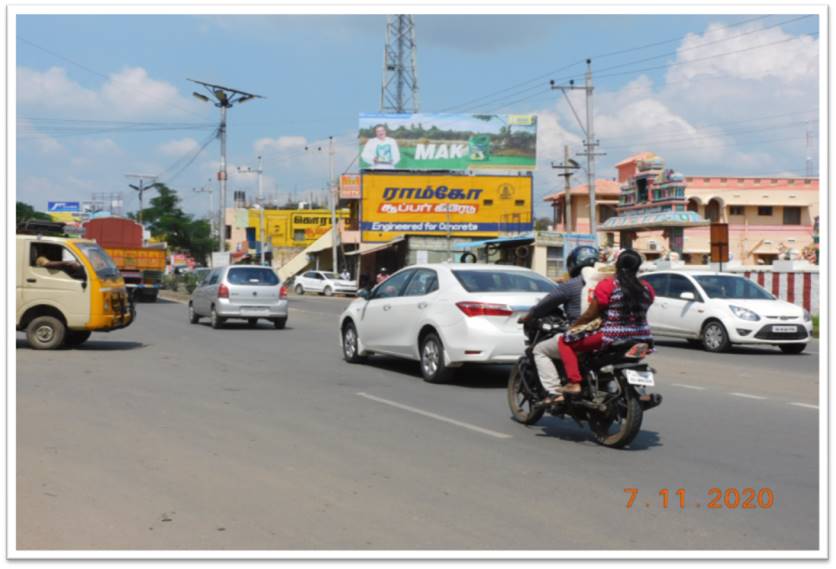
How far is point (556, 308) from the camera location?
8.73 metres

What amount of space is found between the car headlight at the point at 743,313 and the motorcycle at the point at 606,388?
1036cm

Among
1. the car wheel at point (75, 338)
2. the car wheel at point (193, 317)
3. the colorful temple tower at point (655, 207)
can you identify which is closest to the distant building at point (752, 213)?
the colorful temple tower at point (655, 207)

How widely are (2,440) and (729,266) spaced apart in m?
31.1

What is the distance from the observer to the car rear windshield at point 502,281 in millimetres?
12047

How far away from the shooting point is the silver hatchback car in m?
23.0

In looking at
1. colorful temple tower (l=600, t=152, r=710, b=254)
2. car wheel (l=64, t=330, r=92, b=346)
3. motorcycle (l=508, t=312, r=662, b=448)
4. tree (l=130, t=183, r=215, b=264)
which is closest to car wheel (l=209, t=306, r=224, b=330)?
car wheel (l=64, t=330, r=92, b=346)

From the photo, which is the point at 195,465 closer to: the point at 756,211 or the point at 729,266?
the point at 729,266

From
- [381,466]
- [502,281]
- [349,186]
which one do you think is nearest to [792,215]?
[349,186]

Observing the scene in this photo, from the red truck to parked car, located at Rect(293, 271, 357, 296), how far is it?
1749cm

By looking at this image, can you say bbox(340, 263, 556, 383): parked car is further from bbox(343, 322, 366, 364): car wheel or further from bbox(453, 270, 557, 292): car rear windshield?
bbox(343, 322, 366, 364): car wheel

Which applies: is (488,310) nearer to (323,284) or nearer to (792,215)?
(323,284)

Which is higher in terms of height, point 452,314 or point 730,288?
point 730,288

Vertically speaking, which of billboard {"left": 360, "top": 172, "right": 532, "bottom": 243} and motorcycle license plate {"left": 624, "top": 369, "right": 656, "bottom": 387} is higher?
billboard {"left": 360, "top": 172, "right": 532, "bottom": 243}

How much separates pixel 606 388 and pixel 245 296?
16180 millimetres
